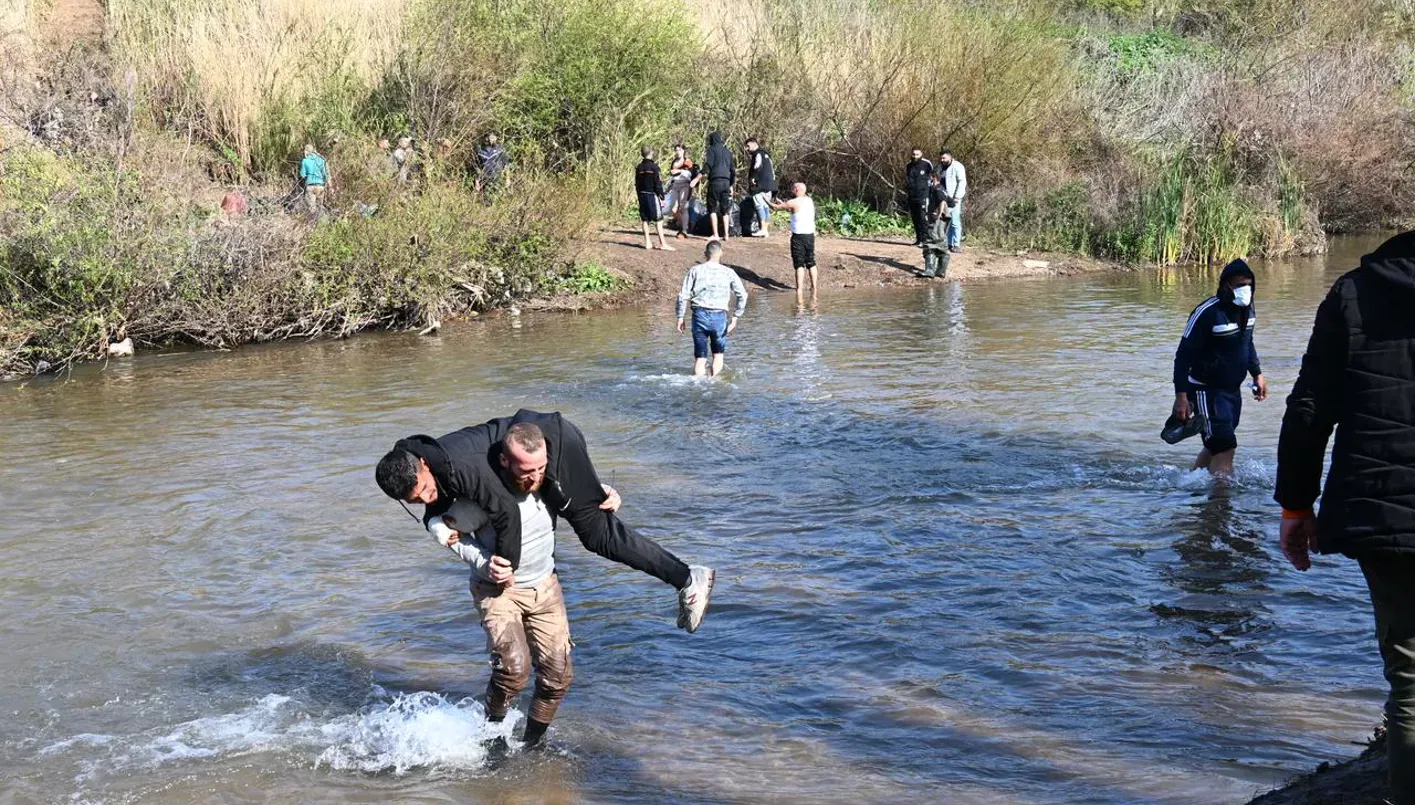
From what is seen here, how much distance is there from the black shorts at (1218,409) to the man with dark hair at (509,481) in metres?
4.93

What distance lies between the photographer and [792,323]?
20609mm

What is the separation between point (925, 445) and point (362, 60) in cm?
1982

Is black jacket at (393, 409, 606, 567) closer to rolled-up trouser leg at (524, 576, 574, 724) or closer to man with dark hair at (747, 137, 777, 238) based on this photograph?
rolled-up trouser leg at (524, 576, 574, 724)

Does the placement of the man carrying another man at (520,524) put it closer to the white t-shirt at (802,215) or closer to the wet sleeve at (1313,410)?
the wet sleeve at (1313,410)

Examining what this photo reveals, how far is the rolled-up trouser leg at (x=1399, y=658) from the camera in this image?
4.04 metres

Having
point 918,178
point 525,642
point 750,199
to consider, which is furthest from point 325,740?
point 750,199

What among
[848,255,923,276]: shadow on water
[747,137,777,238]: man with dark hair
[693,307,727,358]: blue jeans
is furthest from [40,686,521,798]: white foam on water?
[747,137,777,238]: man with dark hair

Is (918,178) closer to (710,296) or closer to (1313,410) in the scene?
(710,296)

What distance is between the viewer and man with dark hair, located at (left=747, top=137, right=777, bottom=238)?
26.3 m

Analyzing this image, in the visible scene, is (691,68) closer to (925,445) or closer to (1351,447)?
(925,445)

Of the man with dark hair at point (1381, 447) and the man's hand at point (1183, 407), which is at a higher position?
the man with dark hair at point (1381, 447)

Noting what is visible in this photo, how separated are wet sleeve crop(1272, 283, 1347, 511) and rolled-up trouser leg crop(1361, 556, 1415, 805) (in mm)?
333

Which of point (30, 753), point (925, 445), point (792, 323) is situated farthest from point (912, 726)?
point (792, 323)

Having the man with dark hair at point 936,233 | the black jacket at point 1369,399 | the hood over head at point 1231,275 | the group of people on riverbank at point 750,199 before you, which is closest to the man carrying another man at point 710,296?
the hood over head at point 1231,275
